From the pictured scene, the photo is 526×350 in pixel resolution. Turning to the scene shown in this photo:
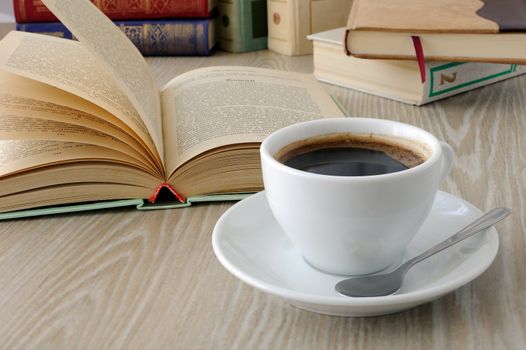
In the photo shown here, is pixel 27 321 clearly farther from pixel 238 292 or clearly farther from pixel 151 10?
pixel 151 10

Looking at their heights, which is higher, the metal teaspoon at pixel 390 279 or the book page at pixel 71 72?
the book page at pixel 71 72

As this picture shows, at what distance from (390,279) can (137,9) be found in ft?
3.78

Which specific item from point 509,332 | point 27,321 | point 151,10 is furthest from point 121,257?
point 151,10

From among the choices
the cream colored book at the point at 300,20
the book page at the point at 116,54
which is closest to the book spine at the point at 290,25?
the cream colored book at the point at 300,20

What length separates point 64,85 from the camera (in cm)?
73

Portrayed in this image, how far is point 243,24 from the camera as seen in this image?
159cm

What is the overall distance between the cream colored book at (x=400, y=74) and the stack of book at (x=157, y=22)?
35 cm

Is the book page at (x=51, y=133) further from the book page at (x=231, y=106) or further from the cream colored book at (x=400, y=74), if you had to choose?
the cream colored book at (x=400, y=74)

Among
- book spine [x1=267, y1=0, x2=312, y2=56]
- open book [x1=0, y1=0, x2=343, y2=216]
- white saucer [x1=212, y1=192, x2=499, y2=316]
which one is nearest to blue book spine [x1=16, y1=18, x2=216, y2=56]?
book spine [x1=267, y1=0, x2=312, y2=56]

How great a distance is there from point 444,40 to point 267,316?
24.9 inches

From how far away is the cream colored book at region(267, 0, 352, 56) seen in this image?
1.50m

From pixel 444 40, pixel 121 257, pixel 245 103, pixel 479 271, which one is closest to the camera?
pixel 479 271

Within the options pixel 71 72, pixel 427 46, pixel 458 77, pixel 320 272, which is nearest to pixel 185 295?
pixel 320 272

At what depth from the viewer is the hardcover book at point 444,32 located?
1.00 m
